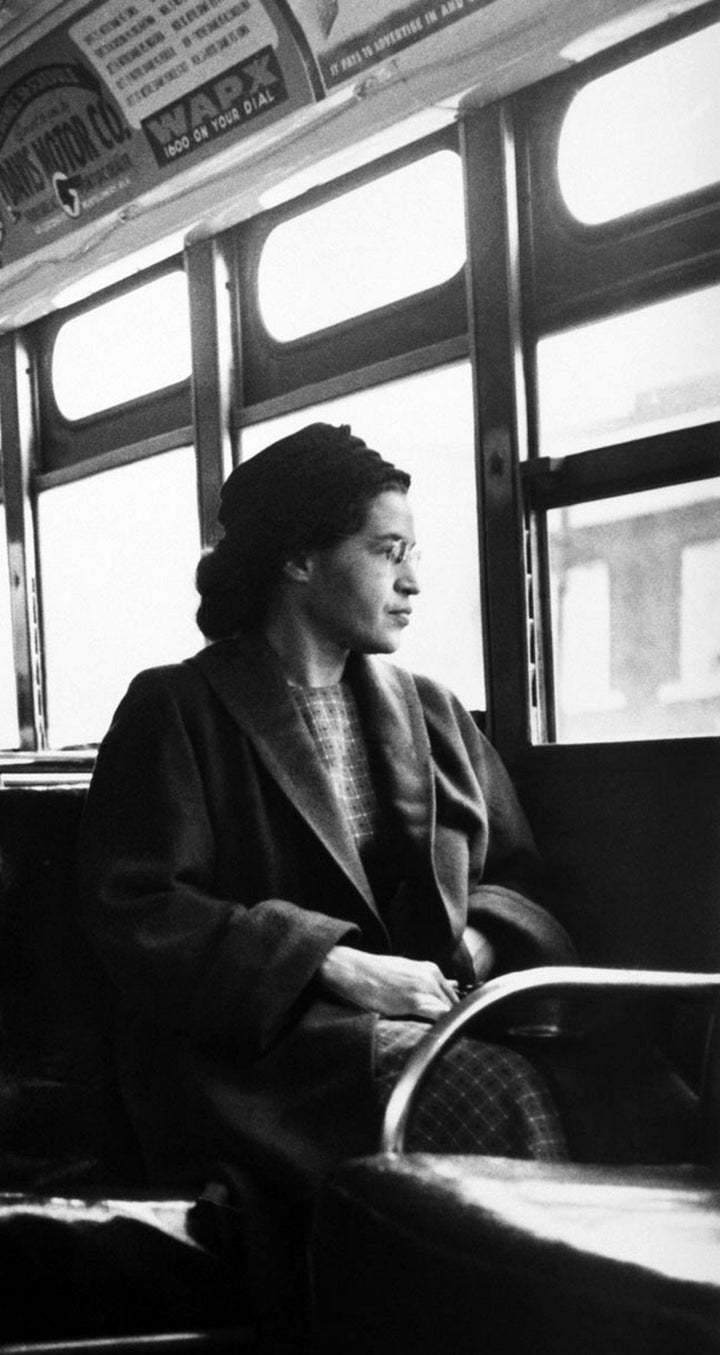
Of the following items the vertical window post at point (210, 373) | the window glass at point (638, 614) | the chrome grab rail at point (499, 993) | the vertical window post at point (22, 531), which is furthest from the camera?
the vertical window post at point (22, 531)

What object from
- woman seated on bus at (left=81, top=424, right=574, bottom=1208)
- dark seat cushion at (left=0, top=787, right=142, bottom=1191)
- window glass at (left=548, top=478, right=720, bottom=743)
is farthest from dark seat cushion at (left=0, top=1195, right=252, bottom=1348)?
window glass at (left=548, top=478, right=720, bottom=743)

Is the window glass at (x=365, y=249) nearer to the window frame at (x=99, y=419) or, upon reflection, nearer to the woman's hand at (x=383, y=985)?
the window frame at (x=99, y=419)

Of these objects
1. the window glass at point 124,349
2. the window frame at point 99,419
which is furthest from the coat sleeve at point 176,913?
the window glass at point 124,349

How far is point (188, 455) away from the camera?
397 centimetres

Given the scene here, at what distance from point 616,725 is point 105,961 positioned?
1062 millimetres

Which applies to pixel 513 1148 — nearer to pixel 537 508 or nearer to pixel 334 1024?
pixel 334 1024

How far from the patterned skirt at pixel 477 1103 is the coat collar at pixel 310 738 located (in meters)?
0.27

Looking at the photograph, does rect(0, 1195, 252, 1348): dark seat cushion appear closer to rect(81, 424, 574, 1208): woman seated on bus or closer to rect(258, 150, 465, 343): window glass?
rect(81, 424, 574, 1208): woman seated on bus

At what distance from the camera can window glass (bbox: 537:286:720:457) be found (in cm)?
265

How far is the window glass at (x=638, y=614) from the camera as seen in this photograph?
2.61 metres

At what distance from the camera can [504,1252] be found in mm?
1304

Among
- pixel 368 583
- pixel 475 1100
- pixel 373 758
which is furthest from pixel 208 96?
pixel 475 1100

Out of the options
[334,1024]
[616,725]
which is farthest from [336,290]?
[334,1024]

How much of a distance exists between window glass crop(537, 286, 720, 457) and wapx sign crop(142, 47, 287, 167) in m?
0.97
